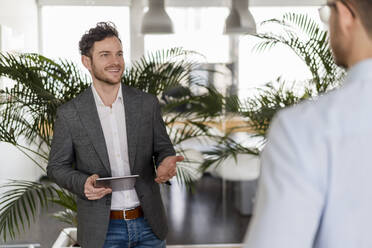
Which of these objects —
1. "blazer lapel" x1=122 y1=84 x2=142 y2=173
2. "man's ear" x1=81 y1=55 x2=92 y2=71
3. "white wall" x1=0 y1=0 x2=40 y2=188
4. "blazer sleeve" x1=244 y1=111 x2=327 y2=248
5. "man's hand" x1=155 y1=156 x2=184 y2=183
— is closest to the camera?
"blazer sleeve" x1=244 y1=111 x2=327 y2=248

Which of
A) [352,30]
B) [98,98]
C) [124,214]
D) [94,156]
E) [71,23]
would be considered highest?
[71,23]

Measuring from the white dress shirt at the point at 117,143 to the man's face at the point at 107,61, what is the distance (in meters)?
0.09

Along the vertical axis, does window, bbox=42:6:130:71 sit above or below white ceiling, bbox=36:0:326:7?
below

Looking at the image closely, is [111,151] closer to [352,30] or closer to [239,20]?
[352,30]

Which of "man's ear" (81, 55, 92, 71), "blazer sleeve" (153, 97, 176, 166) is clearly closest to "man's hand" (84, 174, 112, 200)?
"blazer sleeve" (153, 97, 176, 166)

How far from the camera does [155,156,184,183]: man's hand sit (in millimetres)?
2143

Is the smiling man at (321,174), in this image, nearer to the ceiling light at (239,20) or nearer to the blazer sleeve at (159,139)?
the blazer sleeve at (159,139)

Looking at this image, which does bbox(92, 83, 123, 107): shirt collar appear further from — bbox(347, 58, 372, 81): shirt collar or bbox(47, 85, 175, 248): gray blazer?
bbox(347, 58, 372, 81): shirt collar

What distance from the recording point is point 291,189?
719 millimetres

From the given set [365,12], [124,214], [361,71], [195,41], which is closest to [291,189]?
[361,71]

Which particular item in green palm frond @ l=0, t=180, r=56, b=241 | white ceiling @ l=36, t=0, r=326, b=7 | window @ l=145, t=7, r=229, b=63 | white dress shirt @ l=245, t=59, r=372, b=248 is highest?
white ceiling @ l=36, t=0, r=326, b=7

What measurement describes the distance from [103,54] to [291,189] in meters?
1.77

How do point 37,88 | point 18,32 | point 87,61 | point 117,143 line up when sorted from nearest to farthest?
point 117,143 < point 87,61 < point 37,88 < point 18,32

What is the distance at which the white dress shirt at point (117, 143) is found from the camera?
224 centimetres
